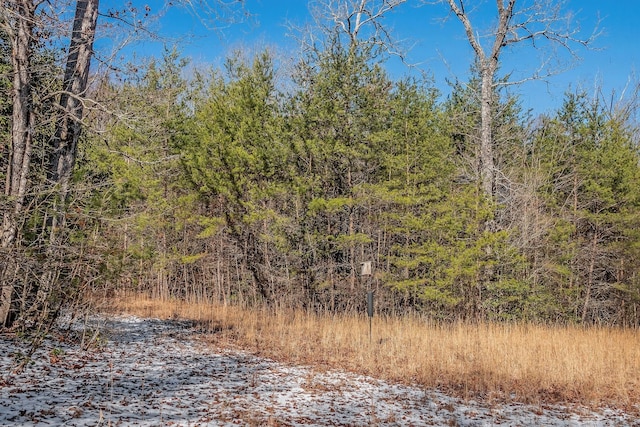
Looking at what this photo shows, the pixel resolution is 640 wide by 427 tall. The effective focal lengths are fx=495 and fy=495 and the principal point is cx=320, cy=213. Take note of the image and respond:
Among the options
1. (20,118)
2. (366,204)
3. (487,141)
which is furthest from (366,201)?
(20,118)

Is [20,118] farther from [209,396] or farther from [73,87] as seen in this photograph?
[209,396]

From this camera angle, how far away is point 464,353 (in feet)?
30.2

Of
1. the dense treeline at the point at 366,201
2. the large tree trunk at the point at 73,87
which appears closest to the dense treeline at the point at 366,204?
the dense treeline at the point at 366,201

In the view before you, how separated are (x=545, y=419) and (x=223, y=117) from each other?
12126mm

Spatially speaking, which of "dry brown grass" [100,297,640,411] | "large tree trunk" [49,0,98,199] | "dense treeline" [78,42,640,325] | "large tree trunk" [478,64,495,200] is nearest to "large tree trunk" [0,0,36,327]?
"large tree trunk" [49,0,98,199]

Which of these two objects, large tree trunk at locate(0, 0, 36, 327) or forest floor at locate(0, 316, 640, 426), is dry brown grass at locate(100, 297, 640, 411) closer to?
forest floor at locate(0, 316, 640, 426)

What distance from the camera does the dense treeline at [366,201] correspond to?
13062 millimetres

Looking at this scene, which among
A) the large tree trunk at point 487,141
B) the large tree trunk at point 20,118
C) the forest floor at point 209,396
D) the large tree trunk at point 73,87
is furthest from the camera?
the large tree trunk at point 487,141

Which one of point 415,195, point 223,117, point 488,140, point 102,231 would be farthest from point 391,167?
point 102,231

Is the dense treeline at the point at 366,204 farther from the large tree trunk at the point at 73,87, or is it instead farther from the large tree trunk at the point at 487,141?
the large tree trunk at the point at 73,87

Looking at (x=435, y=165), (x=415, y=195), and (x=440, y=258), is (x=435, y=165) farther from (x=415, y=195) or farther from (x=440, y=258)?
(x=440, y=258)

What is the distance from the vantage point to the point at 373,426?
5098 mm

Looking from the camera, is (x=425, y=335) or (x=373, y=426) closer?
(x=373, y=426)

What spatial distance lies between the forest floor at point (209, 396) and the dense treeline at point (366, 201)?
379 centimetres
